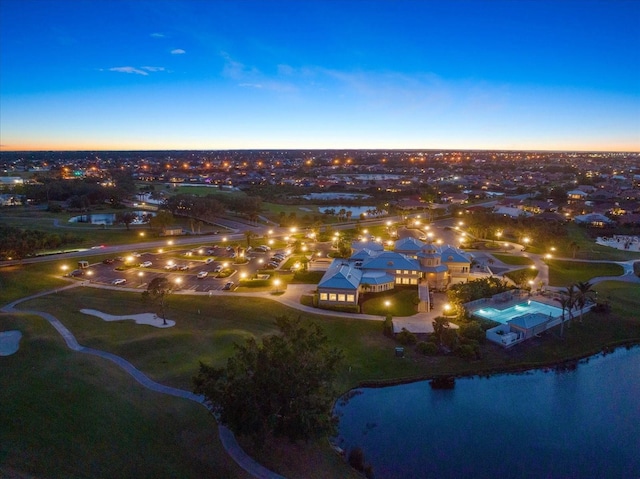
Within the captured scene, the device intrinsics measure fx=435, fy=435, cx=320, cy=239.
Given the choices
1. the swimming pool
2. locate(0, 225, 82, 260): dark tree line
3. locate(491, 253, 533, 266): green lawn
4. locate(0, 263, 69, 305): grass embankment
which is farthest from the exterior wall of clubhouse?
locate(0, 225, 82, 260): dark tree line

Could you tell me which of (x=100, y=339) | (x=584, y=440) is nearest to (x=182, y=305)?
(x=100, y=339)

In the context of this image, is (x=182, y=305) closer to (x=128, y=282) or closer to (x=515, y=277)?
(x=128, y=282)

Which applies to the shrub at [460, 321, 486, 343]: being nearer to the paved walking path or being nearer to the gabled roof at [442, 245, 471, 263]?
the gabled roof at [442, 245, 471, 263]

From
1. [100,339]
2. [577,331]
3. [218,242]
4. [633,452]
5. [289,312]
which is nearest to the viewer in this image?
[633,452]

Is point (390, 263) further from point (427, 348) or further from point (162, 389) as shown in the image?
point (162, 389)

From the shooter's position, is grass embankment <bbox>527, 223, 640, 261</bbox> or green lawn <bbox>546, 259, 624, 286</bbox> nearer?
green lawn <bbox>546, 259, 624, 286</bbox>

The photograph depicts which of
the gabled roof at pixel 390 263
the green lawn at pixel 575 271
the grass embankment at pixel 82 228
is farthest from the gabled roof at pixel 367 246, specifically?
the grass embankment at pixel 82 228
